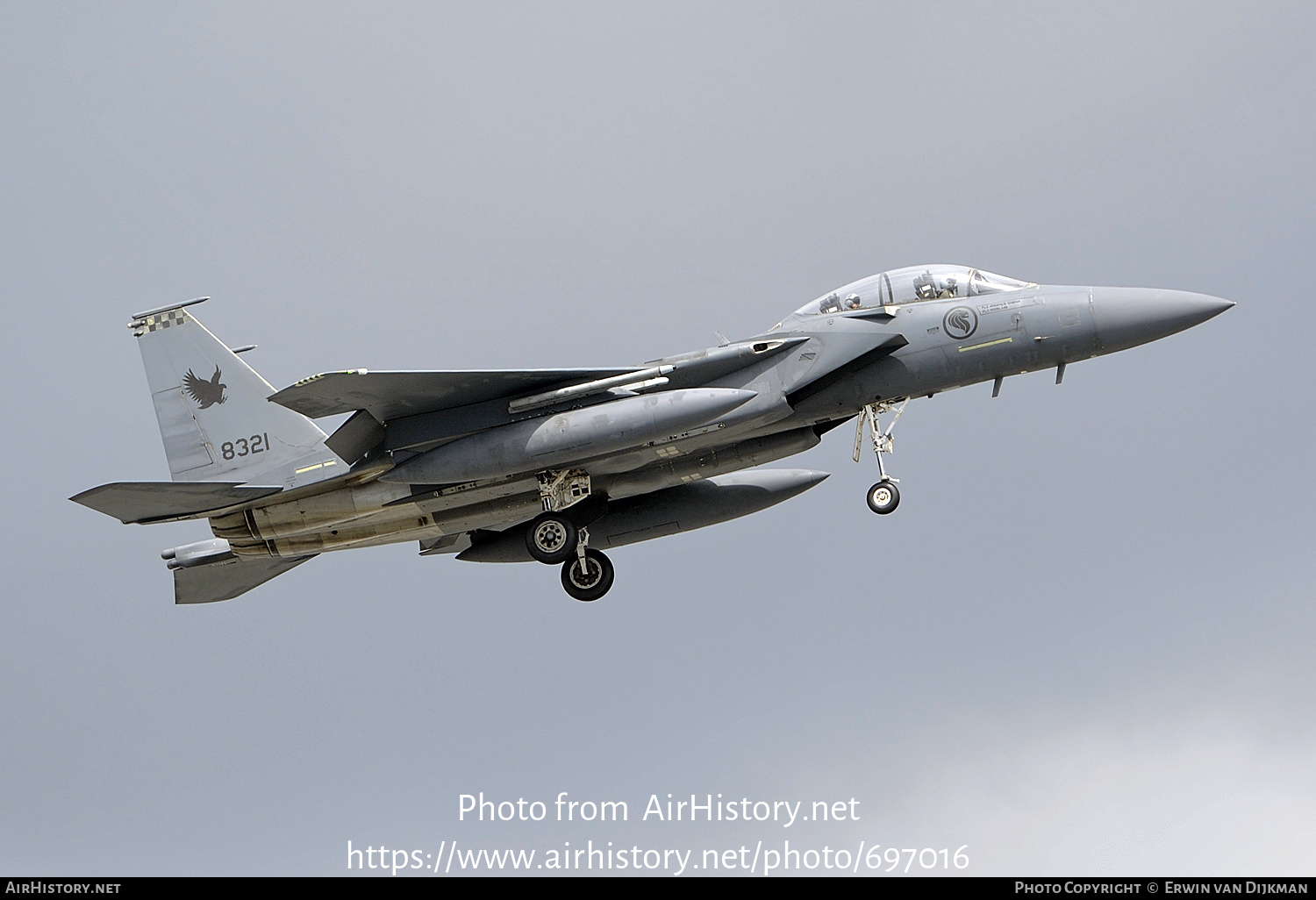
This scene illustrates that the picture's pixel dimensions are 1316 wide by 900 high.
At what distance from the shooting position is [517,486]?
1844 cm

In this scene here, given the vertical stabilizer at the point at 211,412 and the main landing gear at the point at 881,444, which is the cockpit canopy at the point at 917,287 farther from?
the vertical stabilizer at the point at 211,412

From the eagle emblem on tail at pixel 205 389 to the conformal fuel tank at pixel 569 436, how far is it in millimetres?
3993

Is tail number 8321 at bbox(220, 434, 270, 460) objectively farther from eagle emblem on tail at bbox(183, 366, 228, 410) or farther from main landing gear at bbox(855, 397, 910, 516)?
main landing gear at bbox(855, 397, 910, 516)

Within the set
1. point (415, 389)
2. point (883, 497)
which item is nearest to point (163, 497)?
point (415, 389)

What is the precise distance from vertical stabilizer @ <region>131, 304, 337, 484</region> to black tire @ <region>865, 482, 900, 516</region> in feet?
25.2

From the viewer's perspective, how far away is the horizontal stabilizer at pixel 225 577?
20203mm

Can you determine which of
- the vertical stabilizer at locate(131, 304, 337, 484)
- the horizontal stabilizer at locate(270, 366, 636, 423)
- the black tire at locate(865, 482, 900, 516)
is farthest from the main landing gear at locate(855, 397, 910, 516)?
the vertical stabilizer at locate(131, 304, 337, 484)

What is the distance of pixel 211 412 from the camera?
19.9m

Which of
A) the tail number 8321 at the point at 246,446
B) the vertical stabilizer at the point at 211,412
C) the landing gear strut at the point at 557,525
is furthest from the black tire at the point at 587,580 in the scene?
the tail number 8321 at the point at 246,446

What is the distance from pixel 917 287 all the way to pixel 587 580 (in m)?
6.25

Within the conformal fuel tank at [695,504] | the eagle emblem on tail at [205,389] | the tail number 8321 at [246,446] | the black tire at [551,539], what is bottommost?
the black tire at [551,539]
